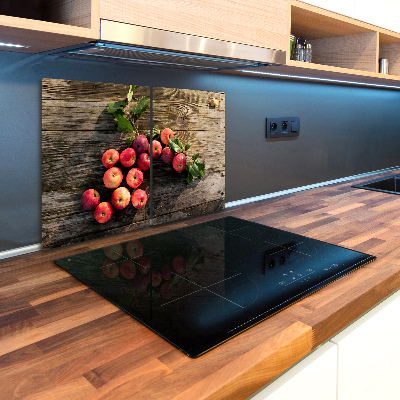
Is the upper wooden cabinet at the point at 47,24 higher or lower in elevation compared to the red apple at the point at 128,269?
higher

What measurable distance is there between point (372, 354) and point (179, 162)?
81 centimetres

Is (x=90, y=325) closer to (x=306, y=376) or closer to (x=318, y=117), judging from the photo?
(x=306, y=376)

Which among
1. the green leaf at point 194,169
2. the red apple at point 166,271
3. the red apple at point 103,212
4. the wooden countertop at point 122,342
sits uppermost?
the green leaf at point 194,169

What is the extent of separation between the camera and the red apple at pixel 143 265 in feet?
3.20

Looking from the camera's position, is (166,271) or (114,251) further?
(114,251)

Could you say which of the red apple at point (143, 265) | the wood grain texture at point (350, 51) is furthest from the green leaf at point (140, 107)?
the wood grain texture at point (350, 51)

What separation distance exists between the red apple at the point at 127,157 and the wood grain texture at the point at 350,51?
1144 millimetres

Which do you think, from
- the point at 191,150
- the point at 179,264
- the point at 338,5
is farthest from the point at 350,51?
the point at 179,264

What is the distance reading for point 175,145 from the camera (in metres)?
1.34

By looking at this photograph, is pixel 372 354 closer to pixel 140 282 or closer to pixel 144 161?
pixel 140 282

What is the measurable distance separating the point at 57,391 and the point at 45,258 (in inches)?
22.2

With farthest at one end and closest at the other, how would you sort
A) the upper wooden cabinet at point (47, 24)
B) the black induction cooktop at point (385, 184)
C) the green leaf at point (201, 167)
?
the black induction cooktop at point (385, 184)
the green leaf at point (201, 167)
the upper wooden cabinet at point (47, 24)

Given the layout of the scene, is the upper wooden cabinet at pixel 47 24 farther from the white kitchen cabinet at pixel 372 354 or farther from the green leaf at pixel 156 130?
the white kitchen cabinet at pixel 372 354

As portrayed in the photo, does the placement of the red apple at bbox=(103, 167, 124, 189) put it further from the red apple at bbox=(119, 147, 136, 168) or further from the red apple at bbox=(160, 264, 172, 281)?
the red apple at bbox=(160, 264, 172, 281)
